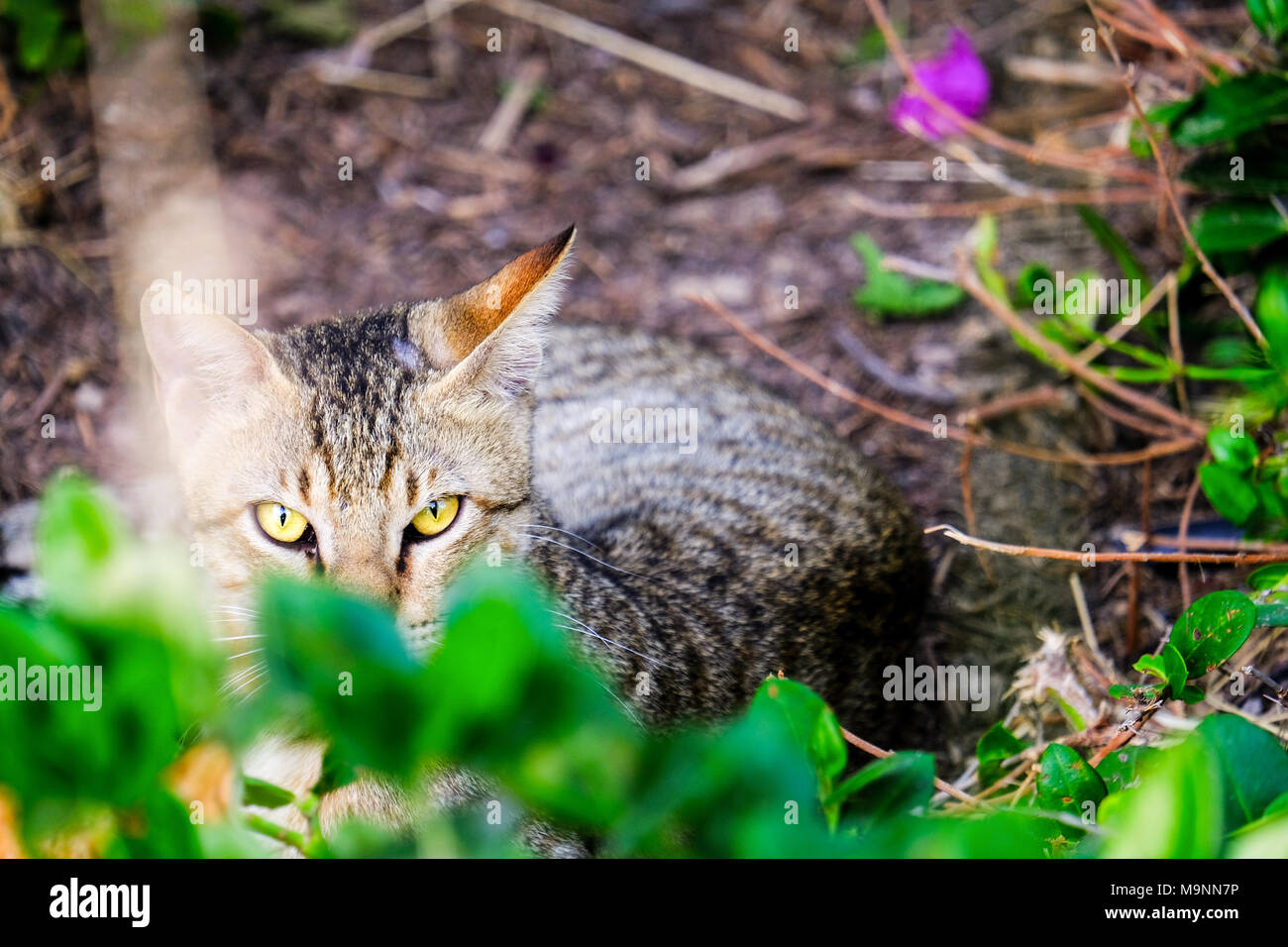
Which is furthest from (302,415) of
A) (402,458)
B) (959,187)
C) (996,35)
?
(996,35)

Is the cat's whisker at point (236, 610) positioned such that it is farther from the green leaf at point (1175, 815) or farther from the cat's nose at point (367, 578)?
the green leaf at point (1175, 815)

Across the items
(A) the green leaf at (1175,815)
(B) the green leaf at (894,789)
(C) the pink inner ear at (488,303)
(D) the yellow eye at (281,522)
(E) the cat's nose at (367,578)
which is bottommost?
(B) the green leaf at (894,789)

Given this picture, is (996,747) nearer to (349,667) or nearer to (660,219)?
(349,667)

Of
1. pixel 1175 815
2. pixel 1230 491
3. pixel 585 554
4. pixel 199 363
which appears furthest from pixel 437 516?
pixel 1230 491

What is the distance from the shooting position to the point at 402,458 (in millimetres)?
2613

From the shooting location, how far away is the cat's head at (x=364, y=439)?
8.36 feet

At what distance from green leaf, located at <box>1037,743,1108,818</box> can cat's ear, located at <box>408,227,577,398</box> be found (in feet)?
5.17

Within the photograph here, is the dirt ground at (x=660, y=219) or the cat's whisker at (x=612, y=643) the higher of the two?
the dirt ground at (x=660, y=219)

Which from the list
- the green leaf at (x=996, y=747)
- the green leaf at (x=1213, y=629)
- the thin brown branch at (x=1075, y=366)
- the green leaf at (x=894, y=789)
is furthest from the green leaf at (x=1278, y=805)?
the thin brown branch at (x=1075, y=366)

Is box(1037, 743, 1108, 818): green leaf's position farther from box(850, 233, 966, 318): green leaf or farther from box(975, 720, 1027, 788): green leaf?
box(850, 233, 966, 318): green leaf

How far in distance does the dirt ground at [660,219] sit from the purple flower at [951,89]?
0.25 metres

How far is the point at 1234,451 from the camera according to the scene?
2986 mm
